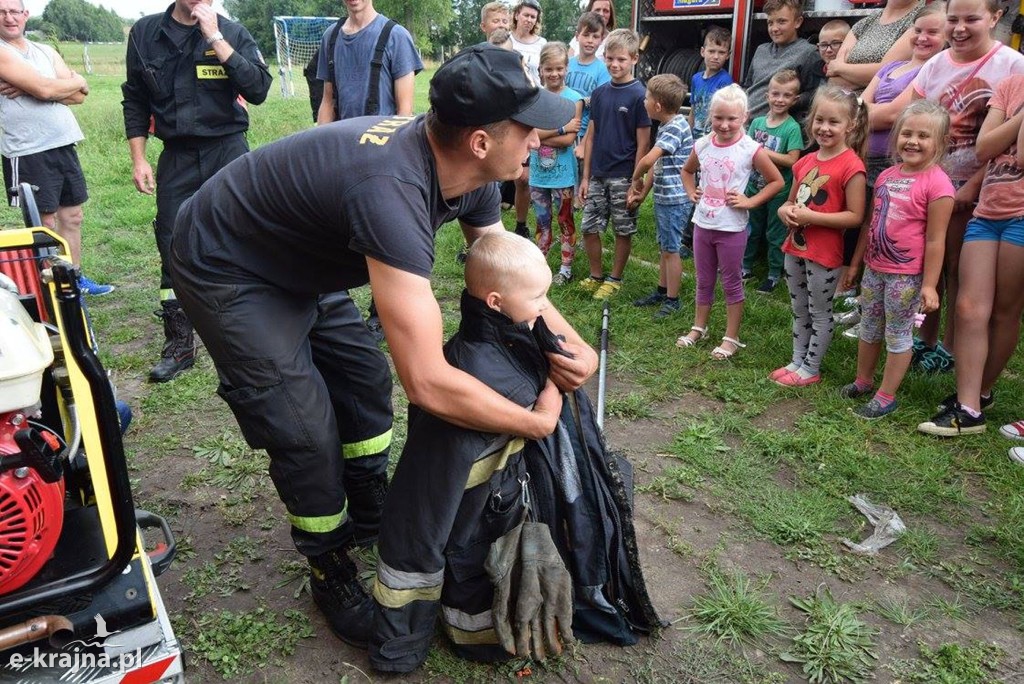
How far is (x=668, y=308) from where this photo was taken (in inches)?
221

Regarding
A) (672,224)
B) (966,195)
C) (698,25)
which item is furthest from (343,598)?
(698,25)

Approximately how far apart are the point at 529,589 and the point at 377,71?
11.9ft

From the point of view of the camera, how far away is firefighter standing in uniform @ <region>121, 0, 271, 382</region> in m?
4.50

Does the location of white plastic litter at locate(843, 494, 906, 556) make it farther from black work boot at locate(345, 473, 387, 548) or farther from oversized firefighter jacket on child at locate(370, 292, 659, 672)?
black work boot at locate(345, 473, 387, 548)

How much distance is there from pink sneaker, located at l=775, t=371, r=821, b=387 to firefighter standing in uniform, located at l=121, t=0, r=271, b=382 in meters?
3.53

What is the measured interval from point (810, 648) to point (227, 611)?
6.79 feet

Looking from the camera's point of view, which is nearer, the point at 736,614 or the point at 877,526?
the point at 736,614

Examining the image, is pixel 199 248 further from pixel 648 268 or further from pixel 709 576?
pixel 648 268

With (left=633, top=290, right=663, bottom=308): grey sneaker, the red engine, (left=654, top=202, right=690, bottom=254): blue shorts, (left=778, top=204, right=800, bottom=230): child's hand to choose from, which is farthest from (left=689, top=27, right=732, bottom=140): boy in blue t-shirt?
the red engine

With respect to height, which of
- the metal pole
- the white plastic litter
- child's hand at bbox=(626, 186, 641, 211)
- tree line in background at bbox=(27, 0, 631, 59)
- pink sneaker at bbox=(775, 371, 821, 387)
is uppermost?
tree line in background at bbox=(27, 0, 631, 59)

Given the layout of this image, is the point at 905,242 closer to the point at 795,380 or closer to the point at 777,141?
the point at 795,380

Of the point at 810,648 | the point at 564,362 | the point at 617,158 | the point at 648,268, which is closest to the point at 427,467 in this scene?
the point at 564,362

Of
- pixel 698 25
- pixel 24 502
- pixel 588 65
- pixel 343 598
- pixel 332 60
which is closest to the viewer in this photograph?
pixel 24 502

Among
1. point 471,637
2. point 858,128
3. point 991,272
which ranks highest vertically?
point 858,128
